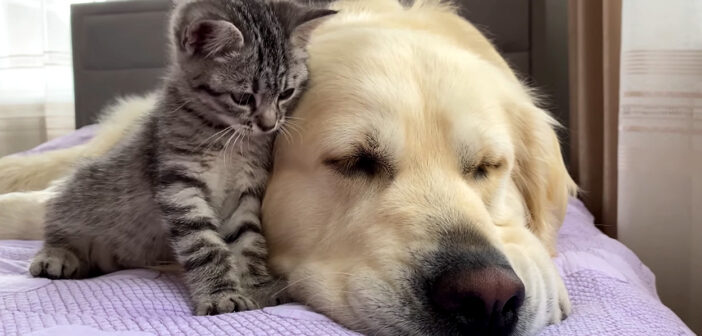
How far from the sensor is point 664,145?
1986mm

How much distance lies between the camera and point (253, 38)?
4.53 ft

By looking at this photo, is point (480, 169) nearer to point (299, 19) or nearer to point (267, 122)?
point (267, 122)

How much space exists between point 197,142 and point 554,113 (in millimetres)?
2601

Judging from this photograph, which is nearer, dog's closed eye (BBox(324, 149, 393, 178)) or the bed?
the bed

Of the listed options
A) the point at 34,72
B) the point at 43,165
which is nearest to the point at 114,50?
the point at 34,72

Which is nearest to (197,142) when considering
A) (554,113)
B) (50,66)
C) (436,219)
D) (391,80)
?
(391,80)

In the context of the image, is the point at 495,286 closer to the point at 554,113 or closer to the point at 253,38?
the point at 253,38

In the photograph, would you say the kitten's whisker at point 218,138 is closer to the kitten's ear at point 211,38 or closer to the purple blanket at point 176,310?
the kitten's ear at point 211,38

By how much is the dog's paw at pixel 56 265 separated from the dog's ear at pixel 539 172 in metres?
1.11

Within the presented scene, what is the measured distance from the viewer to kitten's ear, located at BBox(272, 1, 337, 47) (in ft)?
4.86

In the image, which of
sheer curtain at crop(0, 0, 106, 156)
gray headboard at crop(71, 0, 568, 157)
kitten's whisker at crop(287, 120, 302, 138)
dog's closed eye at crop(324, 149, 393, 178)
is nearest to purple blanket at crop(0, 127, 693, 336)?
dog's closed eye at crop(324, 149, 393, 178)

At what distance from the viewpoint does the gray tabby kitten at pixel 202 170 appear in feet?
4.09

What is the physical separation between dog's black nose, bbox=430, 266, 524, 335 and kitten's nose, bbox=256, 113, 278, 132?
55 cm

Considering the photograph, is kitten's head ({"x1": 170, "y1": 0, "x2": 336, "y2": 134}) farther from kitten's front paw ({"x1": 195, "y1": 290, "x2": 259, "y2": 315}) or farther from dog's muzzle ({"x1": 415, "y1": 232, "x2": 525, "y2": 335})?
dog's muzzle ({"x1": 415, "y1": 232, "x2": 525, "y2": 335})
